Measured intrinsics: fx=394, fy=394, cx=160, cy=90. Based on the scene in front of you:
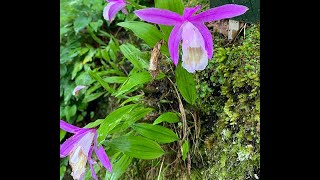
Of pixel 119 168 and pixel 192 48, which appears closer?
pixel 192 48

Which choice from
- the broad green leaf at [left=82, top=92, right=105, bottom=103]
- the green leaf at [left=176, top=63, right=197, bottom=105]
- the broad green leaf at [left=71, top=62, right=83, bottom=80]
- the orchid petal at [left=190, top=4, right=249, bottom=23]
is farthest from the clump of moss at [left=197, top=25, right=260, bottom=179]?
the broad green leaf at [left=71, top=62, right=83, bottom=80]

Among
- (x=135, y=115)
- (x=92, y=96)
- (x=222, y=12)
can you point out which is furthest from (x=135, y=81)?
(x=92, y=96)

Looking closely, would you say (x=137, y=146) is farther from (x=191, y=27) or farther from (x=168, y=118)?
(x=191, y=27)

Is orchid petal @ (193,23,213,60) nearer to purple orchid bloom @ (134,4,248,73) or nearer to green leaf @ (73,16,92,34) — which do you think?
purple orchid bloom @ (134,4,248,73)

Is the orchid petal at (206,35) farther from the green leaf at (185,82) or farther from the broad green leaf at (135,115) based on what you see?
the broad green leaf at (135,115)
